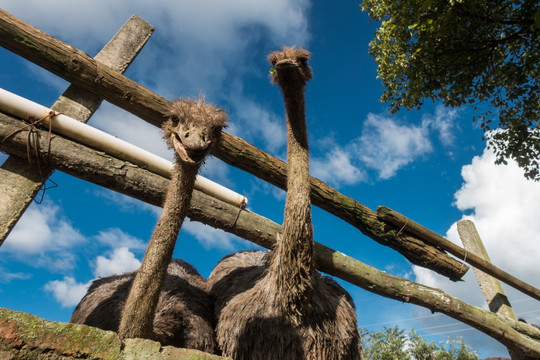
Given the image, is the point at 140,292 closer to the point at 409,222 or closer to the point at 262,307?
the point at 262,307

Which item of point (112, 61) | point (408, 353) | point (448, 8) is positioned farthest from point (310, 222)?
point (408, 353)

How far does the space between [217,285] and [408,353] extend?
1059 cm

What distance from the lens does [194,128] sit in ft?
8.57

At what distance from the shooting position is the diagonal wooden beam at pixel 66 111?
2846 mm

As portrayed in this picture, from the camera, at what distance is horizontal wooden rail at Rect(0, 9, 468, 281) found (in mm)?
3221

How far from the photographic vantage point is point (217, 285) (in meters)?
4.11

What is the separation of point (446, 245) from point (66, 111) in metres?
5.21

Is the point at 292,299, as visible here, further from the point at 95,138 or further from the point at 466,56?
the point at 466,56

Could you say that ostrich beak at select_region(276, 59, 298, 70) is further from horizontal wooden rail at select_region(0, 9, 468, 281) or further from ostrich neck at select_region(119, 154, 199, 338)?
ostrich neck at select_region(119, 154, 199, 338)

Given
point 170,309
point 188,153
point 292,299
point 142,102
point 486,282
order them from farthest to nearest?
point 486,282 → point 142,102 → point 170,309 → point 292,299 → point 188,153

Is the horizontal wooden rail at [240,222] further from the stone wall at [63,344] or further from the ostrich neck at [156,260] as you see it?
the stone wall at [63,344]

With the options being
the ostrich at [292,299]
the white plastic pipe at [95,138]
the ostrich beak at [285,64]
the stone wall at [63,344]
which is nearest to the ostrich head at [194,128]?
the white plastic pipe at [95,138]

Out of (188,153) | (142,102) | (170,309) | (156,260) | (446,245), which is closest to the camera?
(156,260)

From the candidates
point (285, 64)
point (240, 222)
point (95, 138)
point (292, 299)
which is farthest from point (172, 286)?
point (285, 64)
